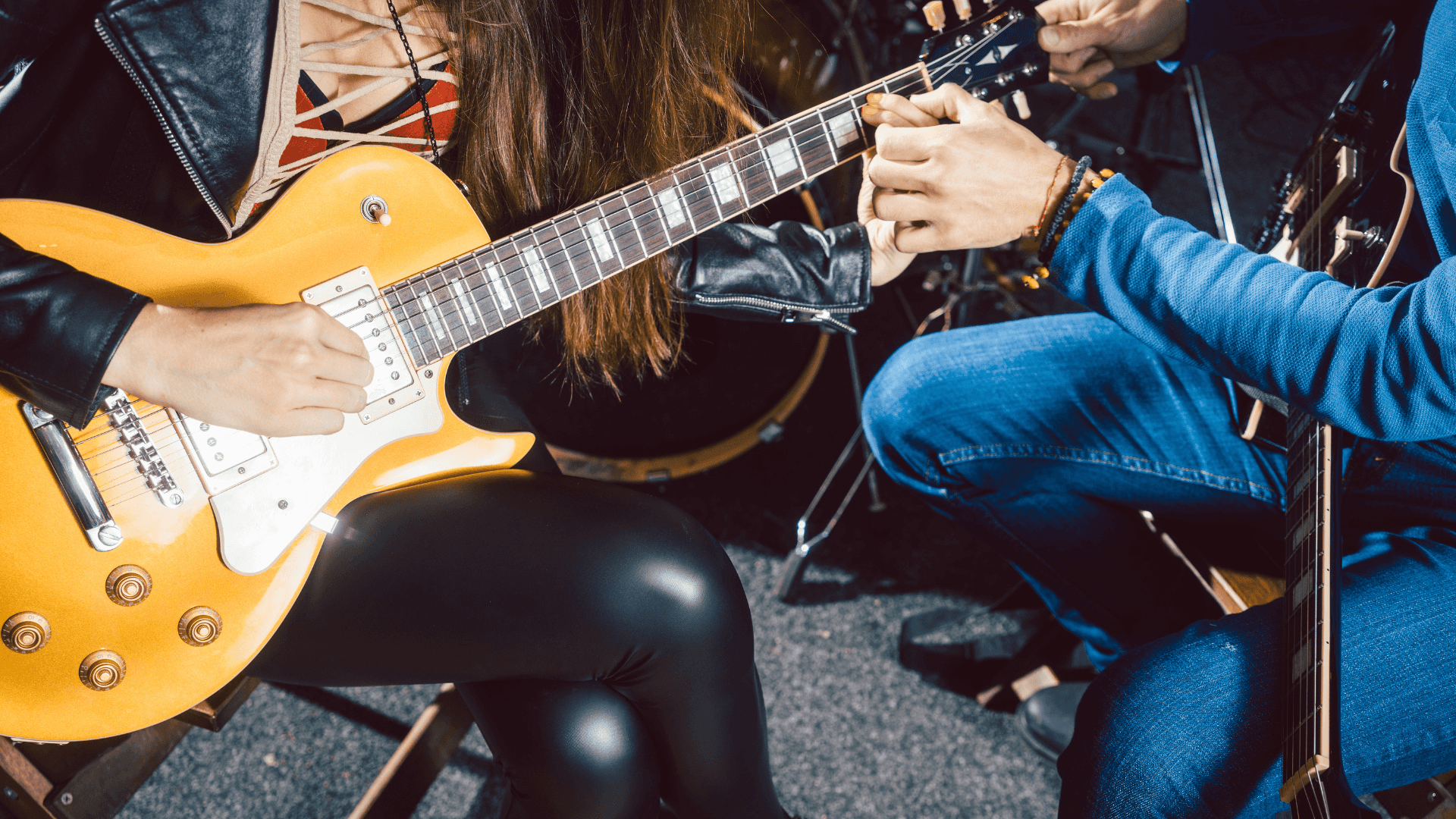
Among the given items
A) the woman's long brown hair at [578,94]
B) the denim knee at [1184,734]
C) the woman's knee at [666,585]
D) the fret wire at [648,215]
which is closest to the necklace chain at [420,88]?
the woman's long brown hair at [578,94]

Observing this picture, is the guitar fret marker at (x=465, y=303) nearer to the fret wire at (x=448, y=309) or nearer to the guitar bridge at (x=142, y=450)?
the fret wire at (x=448, y=309)

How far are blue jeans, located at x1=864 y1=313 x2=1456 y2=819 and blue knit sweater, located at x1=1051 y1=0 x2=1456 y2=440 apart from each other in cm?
17

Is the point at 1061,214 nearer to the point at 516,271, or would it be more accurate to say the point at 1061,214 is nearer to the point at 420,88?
the point at 516,271

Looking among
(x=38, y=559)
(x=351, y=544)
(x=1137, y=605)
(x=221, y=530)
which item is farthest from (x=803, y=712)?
(x=38, y=559)

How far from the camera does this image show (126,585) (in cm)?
65

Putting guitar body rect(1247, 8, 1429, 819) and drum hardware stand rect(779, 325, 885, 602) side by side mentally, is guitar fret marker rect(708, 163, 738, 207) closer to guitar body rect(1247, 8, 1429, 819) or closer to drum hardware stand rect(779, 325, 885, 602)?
drum hardware stand rect(779, 325, 885, 602)

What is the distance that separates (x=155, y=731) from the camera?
2.86ft

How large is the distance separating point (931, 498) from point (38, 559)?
967mm

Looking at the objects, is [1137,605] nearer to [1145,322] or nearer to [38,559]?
[1145,322]

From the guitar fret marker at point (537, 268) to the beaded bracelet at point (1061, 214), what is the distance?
1.64 feet

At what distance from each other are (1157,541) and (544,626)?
76 centimetres

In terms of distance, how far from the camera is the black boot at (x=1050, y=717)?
116 centimetres

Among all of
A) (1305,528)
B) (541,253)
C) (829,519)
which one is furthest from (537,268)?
(829,519)

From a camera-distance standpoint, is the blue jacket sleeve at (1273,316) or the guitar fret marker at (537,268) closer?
the blue jacket sleeve at (1273,316)
